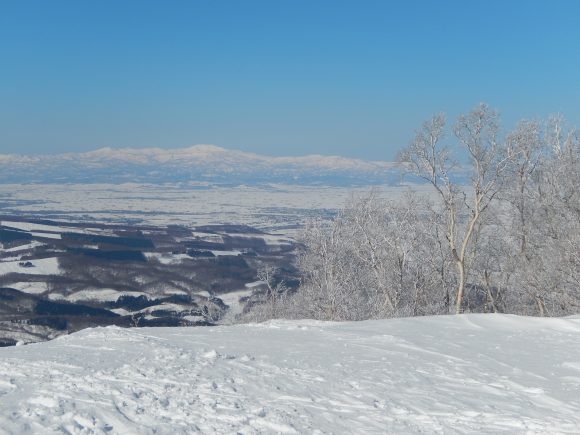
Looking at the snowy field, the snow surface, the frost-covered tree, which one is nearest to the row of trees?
the frost-covered tree

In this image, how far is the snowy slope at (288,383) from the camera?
6727 mm

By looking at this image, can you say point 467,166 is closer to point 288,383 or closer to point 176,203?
point 288,383

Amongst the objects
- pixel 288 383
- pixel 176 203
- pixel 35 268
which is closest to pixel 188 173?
pixel 176 203

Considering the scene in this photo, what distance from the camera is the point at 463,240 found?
22.5 meters

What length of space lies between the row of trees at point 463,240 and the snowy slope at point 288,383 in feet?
29.8

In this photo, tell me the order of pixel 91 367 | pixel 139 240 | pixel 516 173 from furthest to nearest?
pixel 139 240, pixel 516 173, pixel 91 367

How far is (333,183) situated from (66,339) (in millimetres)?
131598

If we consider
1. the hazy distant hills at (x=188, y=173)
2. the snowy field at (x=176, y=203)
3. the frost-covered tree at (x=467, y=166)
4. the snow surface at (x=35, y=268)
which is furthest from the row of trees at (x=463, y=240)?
the hazy distant hills at (x=188, y=173)

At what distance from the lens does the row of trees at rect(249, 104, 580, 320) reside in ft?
67.4

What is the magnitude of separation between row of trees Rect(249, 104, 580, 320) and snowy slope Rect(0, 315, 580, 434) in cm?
909

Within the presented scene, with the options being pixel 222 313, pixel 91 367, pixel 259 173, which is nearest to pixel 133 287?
pixel 222 313

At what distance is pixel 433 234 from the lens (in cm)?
2383

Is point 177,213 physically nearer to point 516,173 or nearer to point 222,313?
point 222,313

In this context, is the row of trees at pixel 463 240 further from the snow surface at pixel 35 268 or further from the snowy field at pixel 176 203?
the snowy field at pixel 176 203
